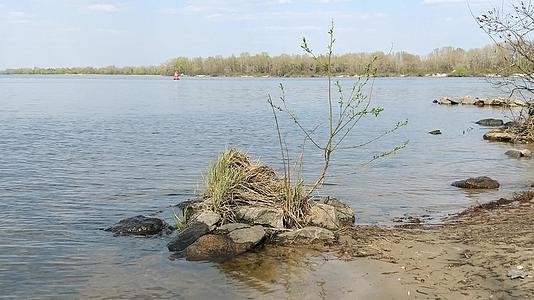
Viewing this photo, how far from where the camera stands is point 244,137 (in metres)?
30.5

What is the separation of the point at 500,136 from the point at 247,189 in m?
22.1

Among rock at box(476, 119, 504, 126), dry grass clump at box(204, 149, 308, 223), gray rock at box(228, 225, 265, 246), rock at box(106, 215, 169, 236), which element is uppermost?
dry grass clump at box(204, 149, 308, 223)

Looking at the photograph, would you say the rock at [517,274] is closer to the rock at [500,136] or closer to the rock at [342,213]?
the rock at [342,213]

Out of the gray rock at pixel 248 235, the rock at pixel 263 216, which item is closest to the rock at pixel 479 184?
the rock at pixel 263 216

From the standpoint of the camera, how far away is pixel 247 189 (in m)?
12.1

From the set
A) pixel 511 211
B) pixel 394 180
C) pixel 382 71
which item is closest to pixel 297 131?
pixel 394 180

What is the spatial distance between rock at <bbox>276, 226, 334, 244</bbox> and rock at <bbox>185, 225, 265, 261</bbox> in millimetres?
444

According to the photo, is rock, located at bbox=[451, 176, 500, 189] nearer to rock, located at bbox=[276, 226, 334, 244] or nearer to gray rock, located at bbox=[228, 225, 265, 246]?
rock, located at bbox=[276, 226, 334, 244]

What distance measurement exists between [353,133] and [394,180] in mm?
15699

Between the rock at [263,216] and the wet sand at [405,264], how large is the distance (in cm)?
72

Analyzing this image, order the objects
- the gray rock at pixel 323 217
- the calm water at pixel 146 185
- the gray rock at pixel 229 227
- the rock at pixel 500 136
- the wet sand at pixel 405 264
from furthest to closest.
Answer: the rock at pixel 500 136 → the gray rock at pixel 323 217 → the gray rock at pixel 229 227 → the calm water at pixel 146 185 → the wet sand at pixel 405 264

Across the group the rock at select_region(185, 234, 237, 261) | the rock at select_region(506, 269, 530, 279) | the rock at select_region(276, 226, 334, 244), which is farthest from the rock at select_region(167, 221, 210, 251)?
the rock at select_region(506, 269, 530, 279)

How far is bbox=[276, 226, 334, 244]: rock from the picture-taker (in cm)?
1059

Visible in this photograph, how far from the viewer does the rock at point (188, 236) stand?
1066 centimetres
